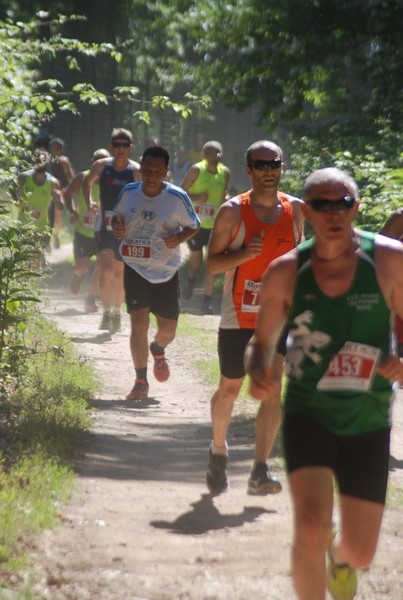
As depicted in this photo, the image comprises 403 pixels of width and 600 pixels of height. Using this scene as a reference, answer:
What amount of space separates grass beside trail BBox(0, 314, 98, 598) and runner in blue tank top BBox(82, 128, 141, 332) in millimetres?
1884

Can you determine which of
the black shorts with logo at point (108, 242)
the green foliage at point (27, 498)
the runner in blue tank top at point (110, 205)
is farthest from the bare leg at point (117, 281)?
the green foliage at point (27, 498)

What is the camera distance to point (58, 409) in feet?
26.8

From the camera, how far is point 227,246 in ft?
21.3

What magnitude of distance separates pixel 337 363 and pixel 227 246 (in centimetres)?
226

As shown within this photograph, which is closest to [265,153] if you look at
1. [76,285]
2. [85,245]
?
[85,245]

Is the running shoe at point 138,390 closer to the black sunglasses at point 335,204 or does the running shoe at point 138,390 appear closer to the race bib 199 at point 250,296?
the race bib 199 at point 250,296

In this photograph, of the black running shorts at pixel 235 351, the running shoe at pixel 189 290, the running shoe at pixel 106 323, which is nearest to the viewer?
the black running shorts at pixel 235 351

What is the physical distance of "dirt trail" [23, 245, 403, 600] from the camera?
5.14 m

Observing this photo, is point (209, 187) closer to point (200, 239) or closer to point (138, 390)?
point (200, 239)

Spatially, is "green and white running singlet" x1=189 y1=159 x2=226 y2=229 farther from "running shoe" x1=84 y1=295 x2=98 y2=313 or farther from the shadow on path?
the shadow on path

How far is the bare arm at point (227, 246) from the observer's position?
252 inches

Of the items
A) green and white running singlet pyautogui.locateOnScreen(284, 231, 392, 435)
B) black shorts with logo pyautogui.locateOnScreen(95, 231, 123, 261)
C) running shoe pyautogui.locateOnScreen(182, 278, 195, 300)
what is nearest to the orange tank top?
green and white running singlet pyautogui.locateOnScreen(284, 231, 392, 435)

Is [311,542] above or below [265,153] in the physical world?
below

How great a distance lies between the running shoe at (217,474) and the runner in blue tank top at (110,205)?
459 centimetres
